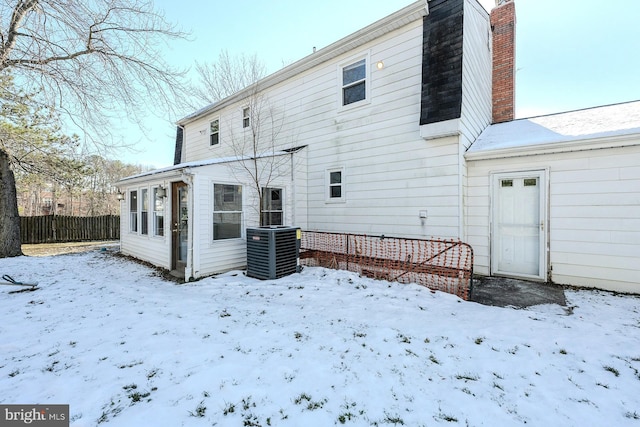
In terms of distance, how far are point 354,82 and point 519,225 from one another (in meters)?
5.23

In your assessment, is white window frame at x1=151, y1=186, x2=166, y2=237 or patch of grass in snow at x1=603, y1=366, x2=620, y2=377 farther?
white window frame at x1=151, y1=186, x2=166, y2=237

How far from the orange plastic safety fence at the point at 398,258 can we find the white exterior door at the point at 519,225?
1.15 meters

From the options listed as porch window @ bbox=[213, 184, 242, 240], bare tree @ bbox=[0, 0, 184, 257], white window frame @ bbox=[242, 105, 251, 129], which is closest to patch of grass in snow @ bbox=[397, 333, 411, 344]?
porch window @ bbox=[213, 184, 242, 240]

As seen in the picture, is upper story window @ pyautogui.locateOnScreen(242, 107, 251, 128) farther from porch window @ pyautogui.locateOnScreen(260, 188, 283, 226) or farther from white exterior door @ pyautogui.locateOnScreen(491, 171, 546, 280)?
white exterior door @ pyautogui.locateOnScreen(491, 171, 546, 280)

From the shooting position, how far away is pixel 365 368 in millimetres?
2711

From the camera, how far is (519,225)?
598 centimetres

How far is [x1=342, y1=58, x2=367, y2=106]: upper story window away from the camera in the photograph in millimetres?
7137

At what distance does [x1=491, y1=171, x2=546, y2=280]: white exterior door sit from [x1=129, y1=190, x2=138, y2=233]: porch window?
1031 cm

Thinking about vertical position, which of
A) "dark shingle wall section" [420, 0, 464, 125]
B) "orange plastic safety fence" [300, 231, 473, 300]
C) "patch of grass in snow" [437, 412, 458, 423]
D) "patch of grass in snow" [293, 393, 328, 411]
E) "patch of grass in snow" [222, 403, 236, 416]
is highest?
"dark shingle wall section" [420, 0, 464, 125]

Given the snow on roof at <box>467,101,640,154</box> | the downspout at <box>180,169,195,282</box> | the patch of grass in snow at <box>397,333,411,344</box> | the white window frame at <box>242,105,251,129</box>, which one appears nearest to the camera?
the patch of grass in snow at <box>397,333,411,344</box>

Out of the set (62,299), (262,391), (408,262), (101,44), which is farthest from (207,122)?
(262,391)

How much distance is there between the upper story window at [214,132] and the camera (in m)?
11.4

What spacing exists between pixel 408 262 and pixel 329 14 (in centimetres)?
833

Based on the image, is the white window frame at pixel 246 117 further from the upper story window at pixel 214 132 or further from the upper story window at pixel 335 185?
the upper story window at pixel 335 185
